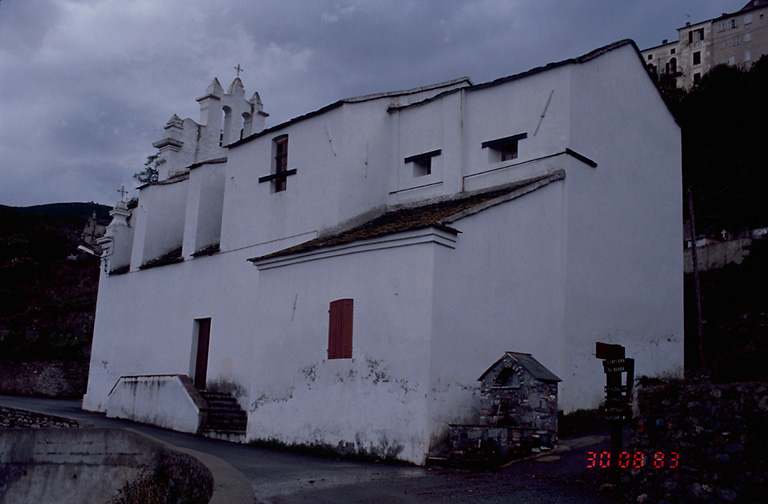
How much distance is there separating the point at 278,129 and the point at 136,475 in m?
11.5

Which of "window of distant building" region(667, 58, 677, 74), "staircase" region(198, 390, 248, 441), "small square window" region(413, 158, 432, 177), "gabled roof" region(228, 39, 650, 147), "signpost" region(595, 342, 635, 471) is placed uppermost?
"window of distant building" region(667, 58, 677, 74)

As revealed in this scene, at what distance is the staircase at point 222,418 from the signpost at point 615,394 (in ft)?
34.4

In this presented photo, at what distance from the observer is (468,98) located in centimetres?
1861

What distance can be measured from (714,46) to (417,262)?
239ft

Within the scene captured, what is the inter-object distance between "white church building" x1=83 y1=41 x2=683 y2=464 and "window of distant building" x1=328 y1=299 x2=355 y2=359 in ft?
0.14

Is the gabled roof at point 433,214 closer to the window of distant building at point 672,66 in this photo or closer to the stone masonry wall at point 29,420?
the stone masonry wall at point 29,420

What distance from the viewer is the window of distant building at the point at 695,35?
75.5 meters

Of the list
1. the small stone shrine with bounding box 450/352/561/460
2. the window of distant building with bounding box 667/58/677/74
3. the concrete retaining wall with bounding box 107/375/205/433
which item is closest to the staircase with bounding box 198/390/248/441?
the concrete retaining wall with bounding box 107/375/205/433

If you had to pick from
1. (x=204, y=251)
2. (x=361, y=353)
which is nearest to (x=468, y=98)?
(x=361, y=353)

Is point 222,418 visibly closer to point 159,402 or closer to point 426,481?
point 159,402

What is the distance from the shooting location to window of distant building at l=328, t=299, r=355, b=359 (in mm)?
14355

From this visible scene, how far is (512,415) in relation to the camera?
12.2 metres
